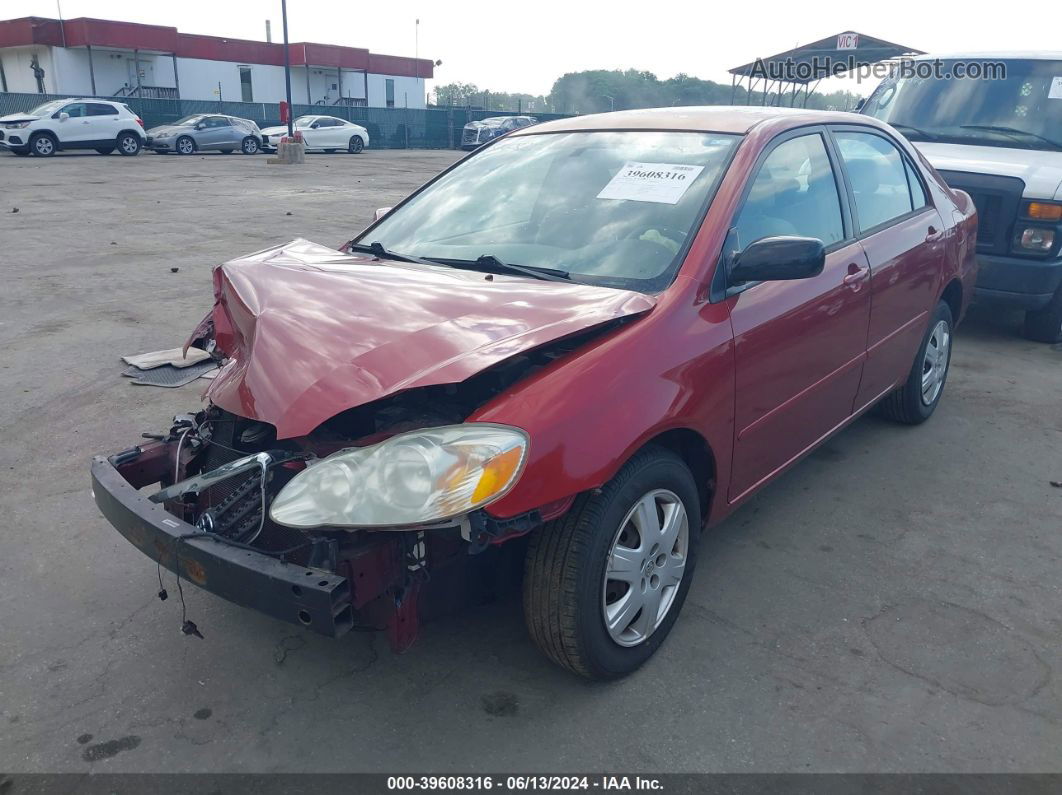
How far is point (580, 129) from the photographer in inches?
148

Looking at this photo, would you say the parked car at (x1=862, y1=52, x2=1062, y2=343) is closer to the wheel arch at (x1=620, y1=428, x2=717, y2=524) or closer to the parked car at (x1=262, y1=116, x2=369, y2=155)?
the wheel arch at (x1=620, y1=428, x2=717, y2=524)

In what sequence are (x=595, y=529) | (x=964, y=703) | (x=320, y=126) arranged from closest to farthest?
(x=595, y=529) < (x=964, y=703) < (x=320, y=126)

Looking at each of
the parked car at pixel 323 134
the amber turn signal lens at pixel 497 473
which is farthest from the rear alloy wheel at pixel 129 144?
the amber turn signal lens at pixel 497 473

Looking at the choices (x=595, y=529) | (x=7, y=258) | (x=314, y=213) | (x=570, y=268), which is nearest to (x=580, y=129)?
(x=570, y=268)

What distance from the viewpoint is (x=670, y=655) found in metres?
2.84

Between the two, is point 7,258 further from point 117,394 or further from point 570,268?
point 570,268

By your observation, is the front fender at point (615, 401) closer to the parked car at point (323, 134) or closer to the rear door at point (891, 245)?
the rear door at point (891, 245)

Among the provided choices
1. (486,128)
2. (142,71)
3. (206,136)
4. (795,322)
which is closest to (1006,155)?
(795,322)

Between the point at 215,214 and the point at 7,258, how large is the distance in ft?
14.1

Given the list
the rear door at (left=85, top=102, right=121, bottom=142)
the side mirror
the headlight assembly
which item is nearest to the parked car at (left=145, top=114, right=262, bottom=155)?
the rear door at (left=85, top=102, right=121, bottom=142)

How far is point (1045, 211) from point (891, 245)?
3166mm

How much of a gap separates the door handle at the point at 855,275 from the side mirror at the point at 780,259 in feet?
2.57

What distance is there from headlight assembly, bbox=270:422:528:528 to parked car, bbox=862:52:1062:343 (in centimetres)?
568

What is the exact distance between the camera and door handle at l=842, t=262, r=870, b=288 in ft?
11.7
